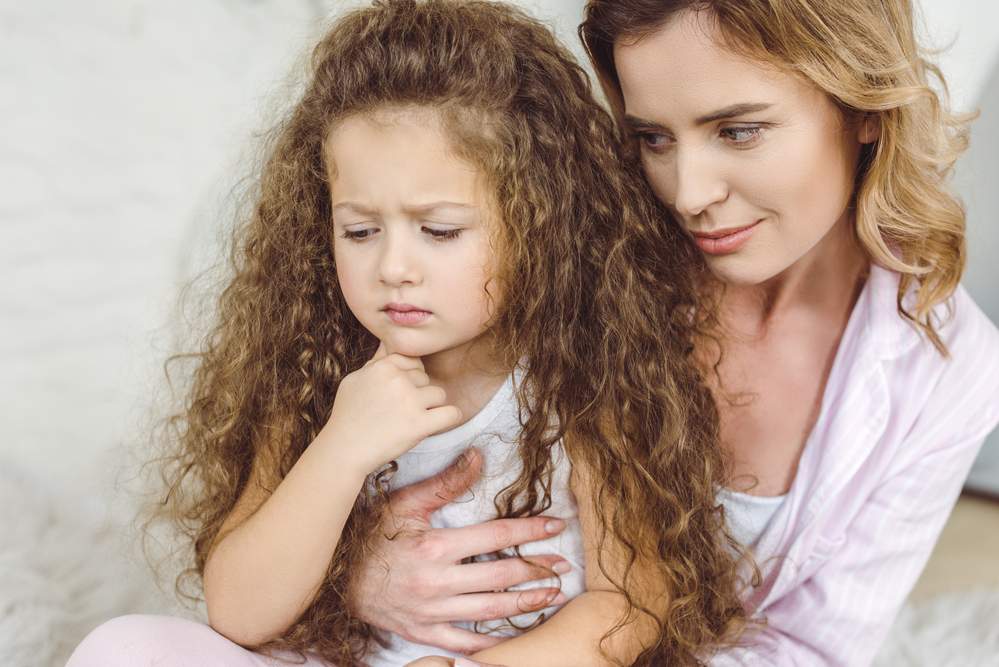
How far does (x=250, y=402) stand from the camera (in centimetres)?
141

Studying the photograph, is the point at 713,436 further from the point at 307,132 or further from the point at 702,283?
the point at 307,132

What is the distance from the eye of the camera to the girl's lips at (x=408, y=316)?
1.20 meters

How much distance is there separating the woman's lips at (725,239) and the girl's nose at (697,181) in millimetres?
60

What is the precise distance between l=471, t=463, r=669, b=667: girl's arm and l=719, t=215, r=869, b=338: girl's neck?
1.17ft

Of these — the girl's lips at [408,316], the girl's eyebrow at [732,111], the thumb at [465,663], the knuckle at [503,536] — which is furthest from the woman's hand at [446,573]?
the girl's eyebrow at [732,111]

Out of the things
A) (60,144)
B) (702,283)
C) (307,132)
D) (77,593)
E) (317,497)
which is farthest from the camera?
(60,144)

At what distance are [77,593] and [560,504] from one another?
2.23 feet

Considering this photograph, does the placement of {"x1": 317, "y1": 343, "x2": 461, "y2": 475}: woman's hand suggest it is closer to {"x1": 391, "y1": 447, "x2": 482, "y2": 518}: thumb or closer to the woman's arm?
{"x1": 391, "y1": 447, "x2": 482, "y2": 518}: thumb

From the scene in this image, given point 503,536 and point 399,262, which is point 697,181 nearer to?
point 399,262

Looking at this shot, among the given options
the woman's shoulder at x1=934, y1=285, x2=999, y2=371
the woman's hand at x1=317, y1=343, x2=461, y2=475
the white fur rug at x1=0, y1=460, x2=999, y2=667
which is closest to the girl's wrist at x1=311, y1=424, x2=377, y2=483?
the woman's hand at x1=317, y1=343, x2=461, y2=475

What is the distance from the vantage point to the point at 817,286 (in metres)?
1.57

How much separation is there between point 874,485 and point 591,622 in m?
0.44

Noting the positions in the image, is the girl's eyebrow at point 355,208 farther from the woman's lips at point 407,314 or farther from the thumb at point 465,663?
the thumb at point 465,663

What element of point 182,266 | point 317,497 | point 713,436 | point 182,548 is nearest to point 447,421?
point 317,497
